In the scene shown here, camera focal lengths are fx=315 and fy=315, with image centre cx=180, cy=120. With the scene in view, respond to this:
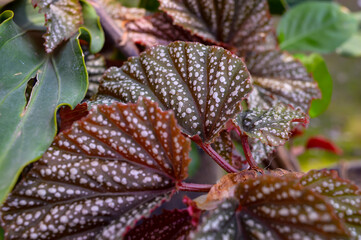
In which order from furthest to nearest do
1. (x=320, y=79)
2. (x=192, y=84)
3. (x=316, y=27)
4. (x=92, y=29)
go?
(x=316, y=27), (x=320, y=79), (x=92, y=29), (x=192, y=84)

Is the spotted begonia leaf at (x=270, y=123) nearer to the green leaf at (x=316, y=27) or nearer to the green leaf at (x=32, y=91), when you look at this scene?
the green leaf at (x=32, y=91)

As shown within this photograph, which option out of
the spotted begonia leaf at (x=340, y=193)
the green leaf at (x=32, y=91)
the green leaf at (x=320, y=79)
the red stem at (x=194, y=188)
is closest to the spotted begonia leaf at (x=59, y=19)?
the green leaf at (x=32, y=91)

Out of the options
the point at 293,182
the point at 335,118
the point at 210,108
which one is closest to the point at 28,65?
the point at 210,108

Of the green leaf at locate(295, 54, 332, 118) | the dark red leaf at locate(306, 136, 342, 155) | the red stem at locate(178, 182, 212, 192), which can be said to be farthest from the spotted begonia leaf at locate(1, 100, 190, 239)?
the dark red leaf at locate(306, 136, 342, 155)

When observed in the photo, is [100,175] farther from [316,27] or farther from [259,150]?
[316,27]

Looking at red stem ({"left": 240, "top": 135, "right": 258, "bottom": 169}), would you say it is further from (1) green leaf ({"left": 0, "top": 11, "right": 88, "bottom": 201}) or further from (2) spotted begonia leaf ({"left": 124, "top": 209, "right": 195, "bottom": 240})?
(1) green leaf ({"left": 0, "top": 11, "right": 88, "bottom": 201})

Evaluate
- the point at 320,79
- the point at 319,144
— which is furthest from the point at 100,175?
the point at 319,144
